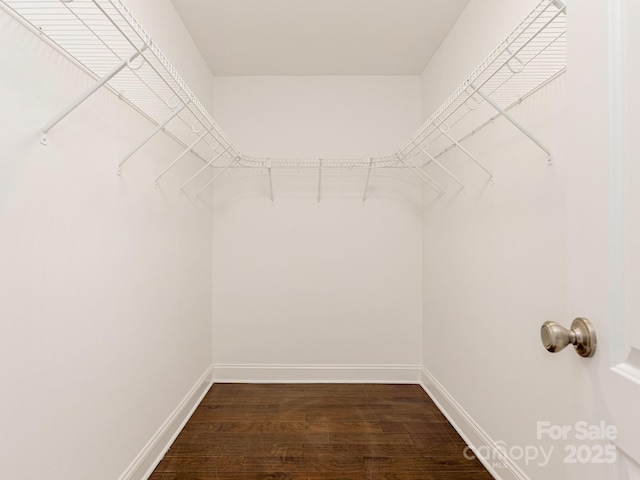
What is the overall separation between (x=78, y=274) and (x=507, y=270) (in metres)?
1.79

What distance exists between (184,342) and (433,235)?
1.92m

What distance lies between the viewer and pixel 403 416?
230 centimetres

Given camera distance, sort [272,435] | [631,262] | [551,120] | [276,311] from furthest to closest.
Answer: [276,311] < [272,435] < [551,120] < [631,262]

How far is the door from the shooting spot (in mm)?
541

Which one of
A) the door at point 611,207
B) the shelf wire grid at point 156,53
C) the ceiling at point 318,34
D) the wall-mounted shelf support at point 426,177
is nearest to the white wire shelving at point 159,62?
the shelf wire grid at point 156,53

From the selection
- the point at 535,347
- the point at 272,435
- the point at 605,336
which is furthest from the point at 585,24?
the point at 272,435

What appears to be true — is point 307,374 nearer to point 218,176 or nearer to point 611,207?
point 218,176

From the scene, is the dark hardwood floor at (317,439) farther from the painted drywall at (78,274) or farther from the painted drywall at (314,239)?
the painted drywall at (314,239)

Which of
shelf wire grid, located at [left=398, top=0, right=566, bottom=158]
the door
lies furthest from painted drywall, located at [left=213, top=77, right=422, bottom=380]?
the door

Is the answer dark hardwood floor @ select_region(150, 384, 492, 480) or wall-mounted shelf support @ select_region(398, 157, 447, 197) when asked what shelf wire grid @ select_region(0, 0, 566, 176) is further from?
dark hardwood floor @ select_region(150, 384, 492, 480)

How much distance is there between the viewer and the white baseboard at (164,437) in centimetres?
162

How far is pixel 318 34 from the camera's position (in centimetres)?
232

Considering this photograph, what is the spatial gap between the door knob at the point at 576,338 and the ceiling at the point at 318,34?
2.07 meters

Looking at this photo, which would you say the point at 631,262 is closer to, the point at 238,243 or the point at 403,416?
the point at 403,416
